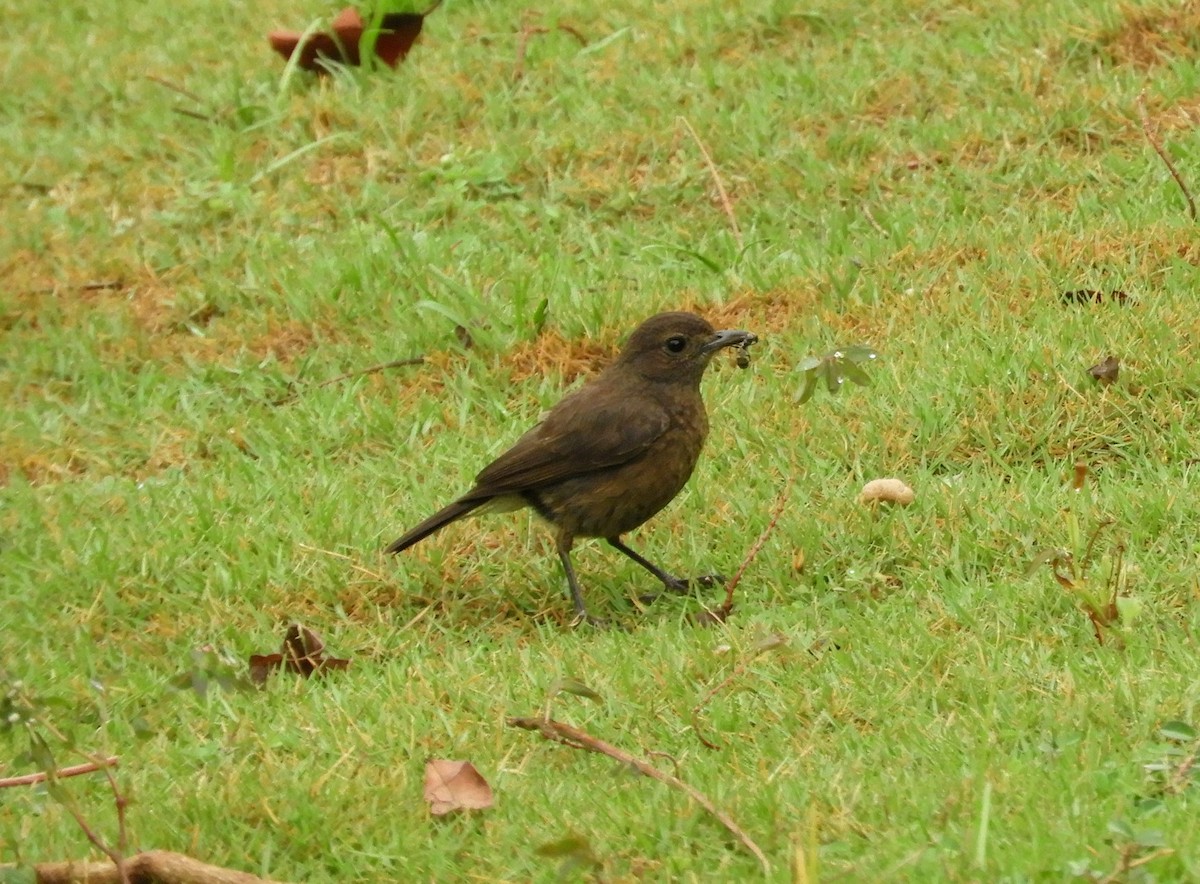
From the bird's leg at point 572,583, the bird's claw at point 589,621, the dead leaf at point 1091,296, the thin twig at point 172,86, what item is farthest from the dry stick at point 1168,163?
the thin twig at point 172,86

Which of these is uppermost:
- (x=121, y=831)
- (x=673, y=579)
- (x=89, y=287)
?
(x=121, y=831)

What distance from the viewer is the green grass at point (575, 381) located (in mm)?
4488

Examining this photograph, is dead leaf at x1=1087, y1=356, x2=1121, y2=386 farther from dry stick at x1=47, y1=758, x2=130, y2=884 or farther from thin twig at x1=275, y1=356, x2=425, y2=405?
dry stick at x1=47, y1=758, x2=130, y2=884

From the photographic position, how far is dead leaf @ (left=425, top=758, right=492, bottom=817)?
4535 millimetres

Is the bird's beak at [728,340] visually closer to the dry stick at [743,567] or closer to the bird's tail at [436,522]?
the dry stick at [743,567]

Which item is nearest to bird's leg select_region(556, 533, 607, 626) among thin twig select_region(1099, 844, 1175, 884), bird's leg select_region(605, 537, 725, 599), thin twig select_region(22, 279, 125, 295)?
bird's leg select_region(605, 537, 725, 599)

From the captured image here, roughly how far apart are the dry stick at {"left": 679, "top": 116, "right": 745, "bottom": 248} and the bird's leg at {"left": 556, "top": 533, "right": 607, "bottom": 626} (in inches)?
89.7

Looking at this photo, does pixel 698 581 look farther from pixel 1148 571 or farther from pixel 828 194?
pixel 828 194

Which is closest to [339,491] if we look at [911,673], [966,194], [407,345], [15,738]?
[407,345]

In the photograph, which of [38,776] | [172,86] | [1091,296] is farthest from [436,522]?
[172,86]

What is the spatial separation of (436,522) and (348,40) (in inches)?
178

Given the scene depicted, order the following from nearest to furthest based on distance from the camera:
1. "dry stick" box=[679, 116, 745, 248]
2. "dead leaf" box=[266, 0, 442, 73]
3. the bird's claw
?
the bird's claw
"dry stick" box=[679, 116, 745, 248]
"dead leaf" box=[266, 0, 442, 73]

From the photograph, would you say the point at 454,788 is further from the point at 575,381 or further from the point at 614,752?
the point at 575,381

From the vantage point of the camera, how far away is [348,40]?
990 centimetres
